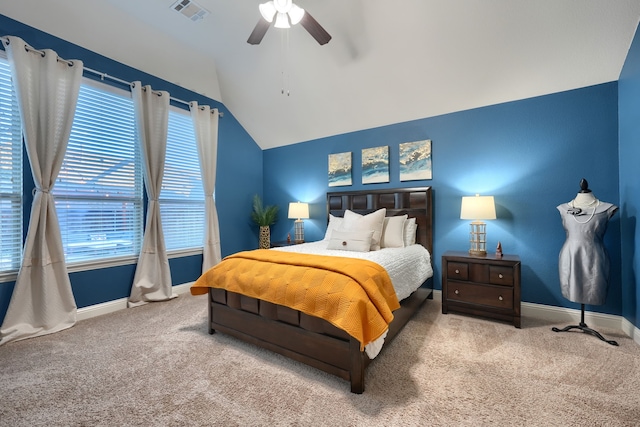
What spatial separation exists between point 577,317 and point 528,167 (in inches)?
64.3

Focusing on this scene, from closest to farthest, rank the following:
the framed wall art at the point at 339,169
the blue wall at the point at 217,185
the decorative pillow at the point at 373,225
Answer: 1. the blue wall at the point at 217,185
2. the decorative pillow at the point at 373,225
3. the framed wall art at the point at 339,169

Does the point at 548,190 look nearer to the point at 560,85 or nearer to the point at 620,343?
the point at 560,85

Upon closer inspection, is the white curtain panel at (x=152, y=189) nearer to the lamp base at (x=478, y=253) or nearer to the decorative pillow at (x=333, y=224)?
the decorative pillow at (x=333, y=224)

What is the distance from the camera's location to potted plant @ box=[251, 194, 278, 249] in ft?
15.4

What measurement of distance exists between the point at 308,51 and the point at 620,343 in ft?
13.8

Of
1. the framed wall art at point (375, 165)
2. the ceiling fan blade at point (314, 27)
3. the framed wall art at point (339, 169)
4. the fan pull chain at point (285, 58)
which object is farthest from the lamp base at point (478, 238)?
the fan pull chain at point (285, 58)

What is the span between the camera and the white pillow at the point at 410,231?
3435mm

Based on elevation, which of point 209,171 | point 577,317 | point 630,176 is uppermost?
point 209,171

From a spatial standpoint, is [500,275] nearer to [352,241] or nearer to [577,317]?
[577,317]

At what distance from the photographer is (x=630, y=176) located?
7.76ft

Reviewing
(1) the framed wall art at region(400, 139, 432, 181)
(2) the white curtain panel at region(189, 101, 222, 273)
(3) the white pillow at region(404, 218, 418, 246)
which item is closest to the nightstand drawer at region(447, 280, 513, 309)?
(3) the white pillow at region(404, 218, 418, 246)

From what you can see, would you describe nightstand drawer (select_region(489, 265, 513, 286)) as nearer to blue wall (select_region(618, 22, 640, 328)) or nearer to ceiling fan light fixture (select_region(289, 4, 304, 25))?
blue wall (select_region(618, 22, 640, 328))

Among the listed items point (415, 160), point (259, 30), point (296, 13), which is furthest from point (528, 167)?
point (259, 30)

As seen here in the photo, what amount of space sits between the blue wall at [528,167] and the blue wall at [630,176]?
11 cm
